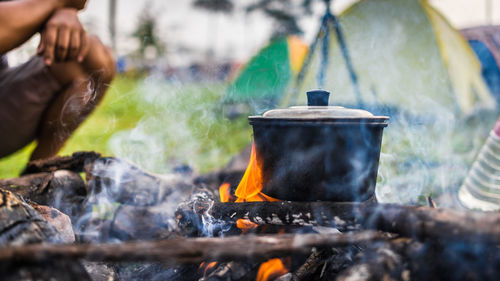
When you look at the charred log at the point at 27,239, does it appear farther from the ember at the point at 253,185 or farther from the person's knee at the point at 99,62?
the person's knee at the point at 99,62

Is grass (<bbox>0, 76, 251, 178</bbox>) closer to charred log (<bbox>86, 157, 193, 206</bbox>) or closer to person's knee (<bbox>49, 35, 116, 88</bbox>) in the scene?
person's knee (<bbox>49, 35, 116, 88</bbox>)

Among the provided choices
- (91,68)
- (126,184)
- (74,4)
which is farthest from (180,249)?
(91,68)

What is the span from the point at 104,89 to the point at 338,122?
2359 mm

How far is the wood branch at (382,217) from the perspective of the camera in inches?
42.9

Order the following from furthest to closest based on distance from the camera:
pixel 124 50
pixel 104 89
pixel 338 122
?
pixel 124 50
pixel 104 89
pixel 338 122

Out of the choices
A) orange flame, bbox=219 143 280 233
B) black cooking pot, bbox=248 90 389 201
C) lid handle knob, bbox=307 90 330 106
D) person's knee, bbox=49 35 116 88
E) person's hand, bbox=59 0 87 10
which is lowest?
orange flame, bbox=219 143 280 233

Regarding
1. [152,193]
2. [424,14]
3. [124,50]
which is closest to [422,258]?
[152,193]

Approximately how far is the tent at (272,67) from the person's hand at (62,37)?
434cm

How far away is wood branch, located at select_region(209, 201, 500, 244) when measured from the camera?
1.09 meters

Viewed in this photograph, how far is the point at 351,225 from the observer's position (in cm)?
140

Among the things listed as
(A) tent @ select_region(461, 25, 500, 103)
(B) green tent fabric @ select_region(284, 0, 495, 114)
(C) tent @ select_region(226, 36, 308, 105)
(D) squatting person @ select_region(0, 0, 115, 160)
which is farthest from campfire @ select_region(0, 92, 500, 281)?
(A) tent @ select_region(461, 25, 500, 103)

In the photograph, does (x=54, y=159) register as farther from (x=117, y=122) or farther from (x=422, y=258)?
(x=117, y=122)

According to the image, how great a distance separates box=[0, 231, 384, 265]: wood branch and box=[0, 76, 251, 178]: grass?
8.36 ft

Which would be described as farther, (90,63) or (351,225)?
(90,63)
